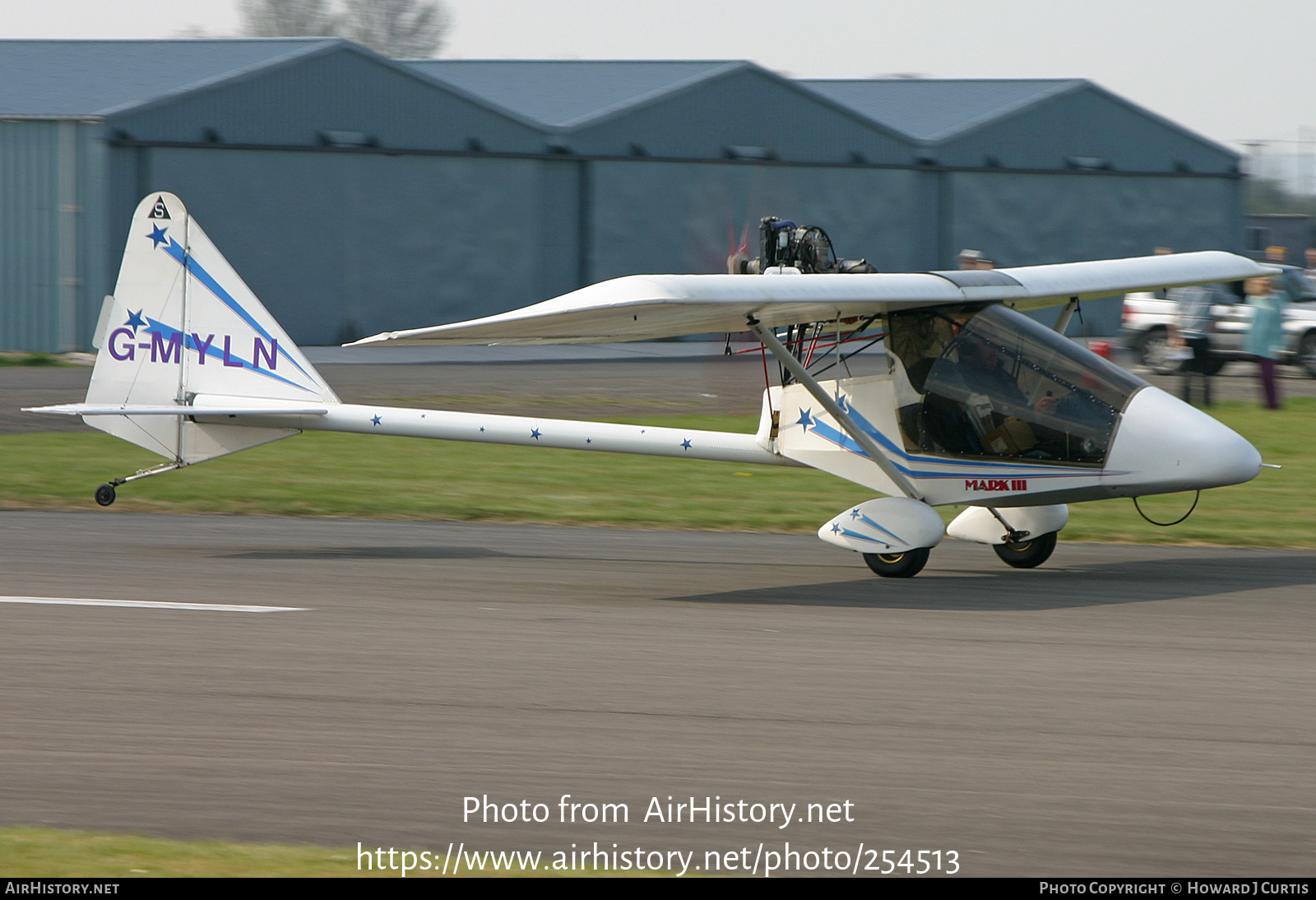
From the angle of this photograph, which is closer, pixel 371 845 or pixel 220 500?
pixel 371 845

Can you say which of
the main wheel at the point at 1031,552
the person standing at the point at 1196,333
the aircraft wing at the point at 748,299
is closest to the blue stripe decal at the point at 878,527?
the main wheel at the point at 1031,552

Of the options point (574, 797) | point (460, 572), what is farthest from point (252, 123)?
point (574, 797)

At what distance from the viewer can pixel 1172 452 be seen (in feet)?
29.6

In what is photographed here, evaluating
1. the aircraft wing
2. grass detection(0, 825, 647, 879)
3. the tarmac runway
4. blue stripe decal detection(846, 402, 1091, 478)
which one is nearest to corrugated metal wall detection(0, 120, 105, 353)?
the tarmac runway

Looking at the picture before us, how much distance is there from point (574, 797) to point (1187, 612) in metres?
4.87

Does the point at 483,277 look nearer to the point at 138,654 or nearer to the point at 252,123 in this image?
the point at 252,123

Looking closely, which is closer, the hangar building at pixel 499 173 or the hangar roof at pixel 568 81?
the hangar building at pixel 499 173

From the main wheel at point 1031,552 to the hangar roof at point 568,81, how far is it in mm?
27770

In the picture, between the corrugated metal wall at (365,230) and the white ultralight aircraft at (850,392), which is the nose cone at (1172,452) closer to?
the white ultralight aircraft at (850,392)

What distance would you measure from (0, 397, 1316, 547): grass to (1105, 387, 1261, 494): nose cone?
9.61ft

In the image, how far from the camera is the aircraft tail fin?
11.2 meters

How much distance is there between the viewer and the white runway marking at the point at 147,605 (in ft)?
28.8

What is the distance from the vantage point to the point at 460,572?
1027 centimetres

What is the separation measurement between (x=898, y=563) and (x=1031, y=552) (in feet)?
3.68
